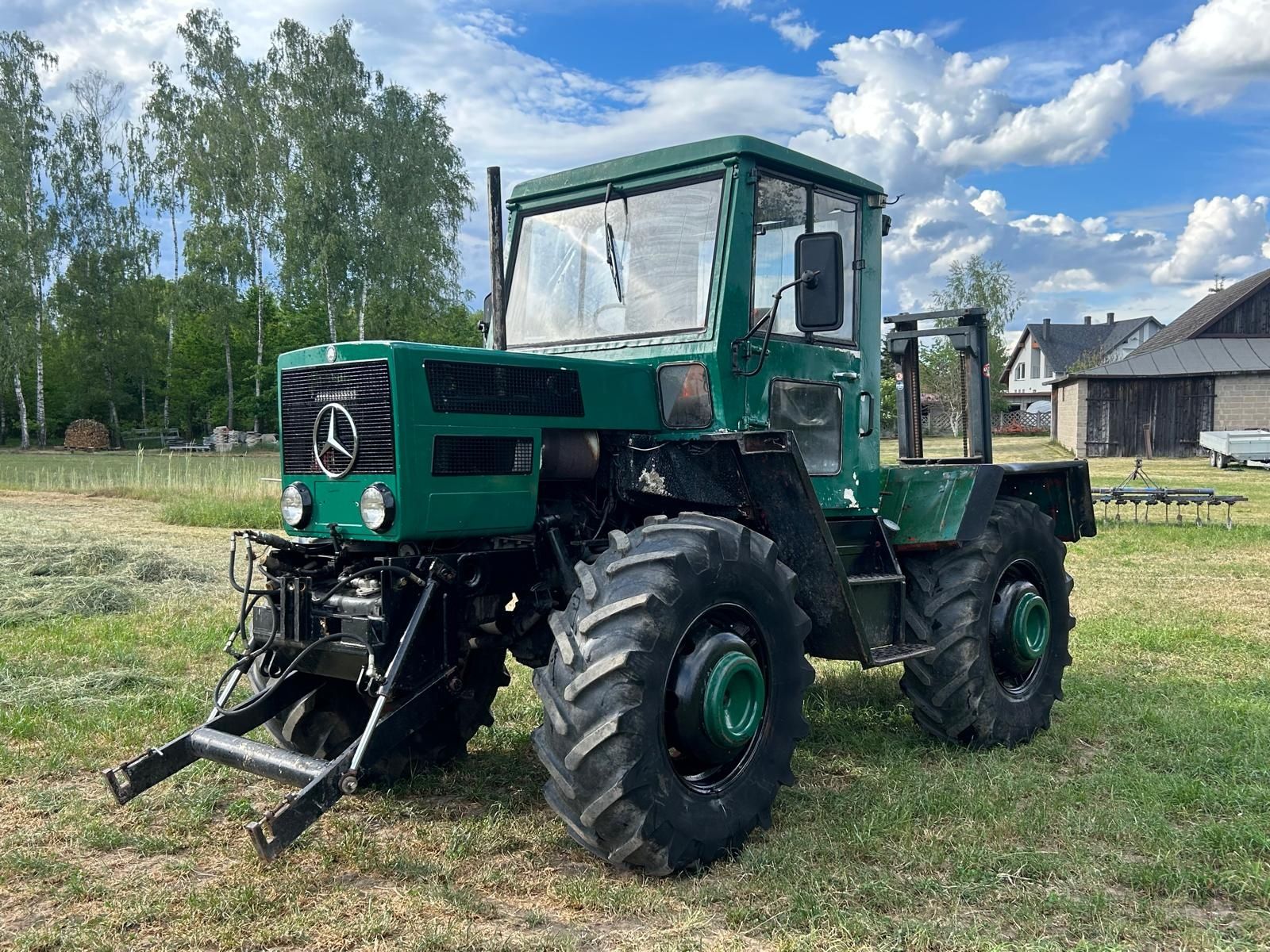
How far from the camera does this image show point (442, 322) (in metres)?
37.7

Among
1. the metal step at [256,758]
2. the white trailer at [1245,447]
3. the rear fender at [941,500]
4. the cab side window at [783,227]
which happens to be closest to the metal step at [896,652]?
the rear fender at [941,500]

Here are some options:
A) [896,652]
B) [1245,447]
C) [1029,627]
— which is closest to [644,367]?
[896,652]

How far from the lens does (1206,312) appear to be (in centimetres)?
3962

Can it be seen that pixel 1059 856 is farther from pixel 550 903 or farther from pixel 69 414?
pixel 69 414

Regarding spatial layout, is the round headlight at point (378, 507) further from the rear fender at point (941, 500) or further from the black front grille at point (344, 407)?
the rear fender at point (941, 500)

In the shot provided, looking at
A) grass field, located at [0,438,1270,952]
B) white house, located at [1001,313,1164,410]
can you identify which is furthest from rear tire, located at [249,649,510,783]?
white house, located at [1001,313,1164,410]

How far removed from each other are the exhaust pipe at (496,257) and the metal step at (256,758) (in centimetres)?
236

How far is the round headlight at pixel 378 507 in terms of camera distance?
407 cm

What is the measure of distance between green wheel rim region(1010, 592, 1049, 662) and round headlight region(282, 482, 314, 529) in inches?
146

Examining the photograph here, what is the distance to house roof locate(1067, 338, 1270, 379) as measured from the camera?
33.7m

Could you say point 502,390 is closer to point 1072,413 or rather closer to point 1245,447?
point 1245,447

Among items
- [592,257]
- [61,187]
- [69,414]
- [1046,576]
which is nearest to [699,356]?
[592,257]

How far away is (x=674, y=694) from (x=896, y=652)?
166cm

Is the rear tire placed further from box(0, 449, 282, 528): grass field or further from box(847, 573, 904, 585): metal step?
box(0, 449, 282, 528): grass field
